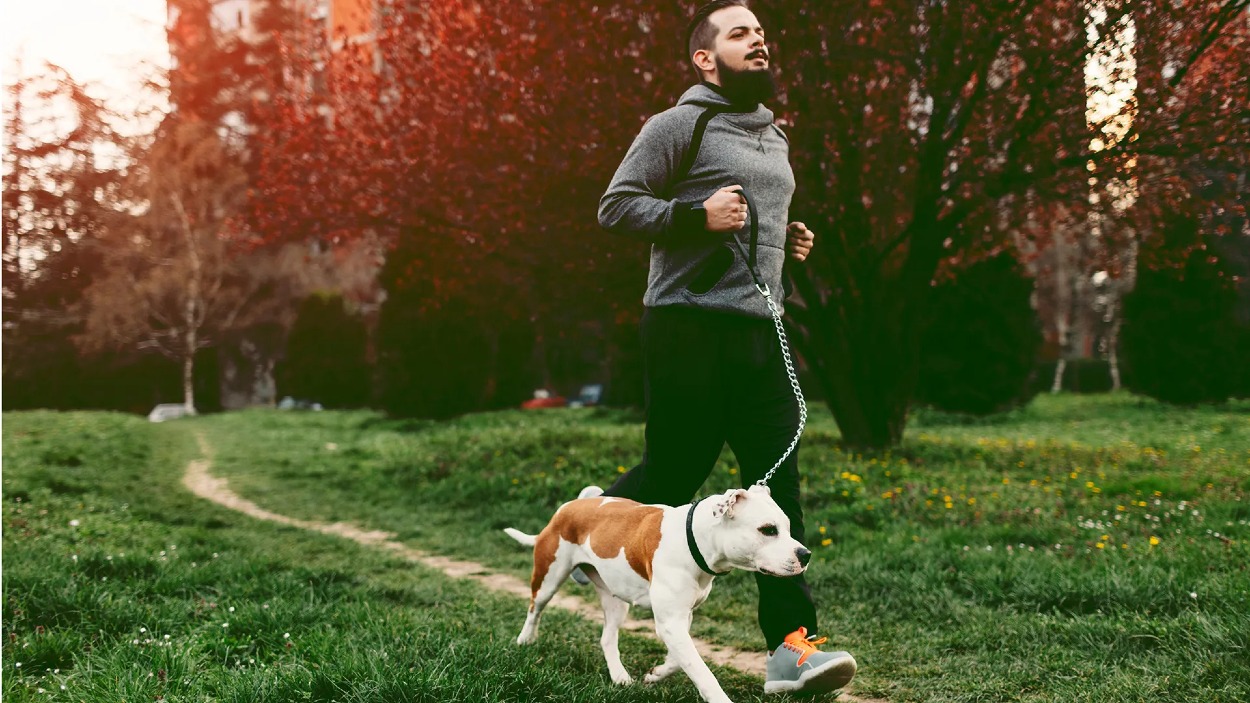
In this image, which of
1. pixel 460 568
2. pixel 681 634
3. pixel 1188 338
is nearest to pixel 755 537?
pixel 681 634

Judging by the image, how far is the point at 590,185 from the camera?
9.05 m

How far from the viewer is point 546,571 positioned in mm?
3373

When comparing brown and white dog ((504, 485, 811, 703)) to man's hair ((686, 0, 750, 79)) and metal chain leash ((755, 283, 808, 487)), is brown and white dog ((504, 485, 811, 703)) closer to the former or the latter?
metal chain leash ((755, 283, 808, 487))

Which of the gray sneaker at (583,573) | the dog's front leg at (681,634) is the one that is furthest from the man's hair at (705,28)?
the dog's front leg at (681,634)

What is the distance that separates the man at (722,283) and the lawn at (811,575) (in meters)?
0.63

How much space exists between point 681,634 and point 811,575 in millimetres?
2675

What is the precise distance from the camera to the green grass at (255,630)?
2.92 metres

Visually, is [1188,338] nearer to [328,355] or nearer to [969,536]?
[969,536]

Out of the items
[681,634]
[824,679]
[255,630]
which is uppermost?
[681,634]

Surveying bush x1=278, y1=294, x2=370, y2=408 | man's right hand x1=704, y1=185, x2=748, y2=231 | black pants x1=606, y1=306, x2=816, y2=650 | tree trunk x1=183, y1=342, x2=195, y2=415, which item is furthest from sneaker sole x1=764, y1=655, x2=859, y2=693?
tree trunk x1=183, y1=342, x2=195, y2=415

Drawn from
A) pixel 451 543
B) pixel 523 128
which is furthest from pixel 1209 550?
pixel 523 128

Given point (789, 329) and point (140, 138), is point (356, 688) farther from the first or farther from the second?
point (140, 138)

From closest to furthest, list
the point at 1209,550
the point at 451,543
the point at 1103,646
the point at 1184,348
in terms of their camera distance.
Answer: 1. the point at 1103,646
2. the point at 1209,550
3. the point at 451,543
4. the point at 1184,348

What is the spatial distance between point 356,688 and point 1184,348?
19.4 metres
